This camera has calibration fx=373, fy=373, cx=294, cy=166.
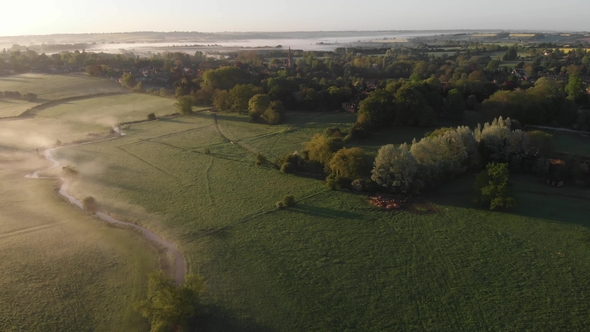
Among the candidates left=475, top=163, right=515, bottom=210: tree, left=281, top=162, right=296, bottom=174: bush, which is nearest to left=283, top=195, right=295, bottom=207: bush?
left=281, top=162, right=296, bottom=174: bush

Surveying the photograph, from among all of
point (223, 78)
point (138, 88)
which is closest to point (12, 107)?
point (138, 88)

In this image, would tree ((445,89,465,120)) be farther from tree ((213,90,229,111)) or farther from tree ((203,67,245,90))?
tree ((203,67,245,90))

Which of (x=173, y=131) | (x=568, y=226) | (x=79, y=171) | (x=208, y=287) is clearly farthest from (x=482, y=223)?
(x=173, y=131)

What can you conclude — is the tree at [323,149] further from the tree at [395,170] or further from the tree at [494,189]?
A: the tree at [494,189]

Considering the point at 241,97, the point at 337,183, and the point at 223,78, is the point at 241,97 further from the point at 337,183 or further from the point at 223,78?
the point at 337,183

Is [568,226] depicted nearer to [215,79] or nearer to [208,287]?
[208,287]
